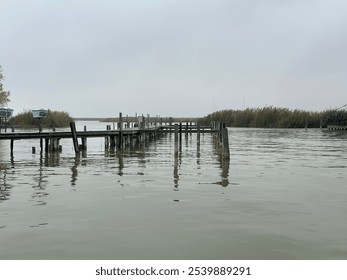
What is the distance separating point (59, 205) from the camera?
10.4 m

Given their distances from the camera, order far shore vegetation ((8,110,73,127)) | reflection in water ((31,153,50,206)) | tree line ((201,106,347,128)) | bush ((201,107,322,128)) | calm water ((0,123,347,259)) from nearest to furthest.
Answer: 1. calm water ((0,123,347,259))
2. reflection in water ((31,153,50,206))
3. far shore vegetation ((8,110,73,127))
4. tree line ((201,106,347,128))
5. bush ((201,107,322,128))

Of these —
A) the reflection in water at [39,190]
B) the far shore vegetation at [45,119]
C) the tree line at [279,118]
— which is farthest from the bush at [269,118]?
the reflection in water at [39,190]

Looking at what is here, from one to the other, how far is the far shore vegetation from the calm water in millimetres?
49194

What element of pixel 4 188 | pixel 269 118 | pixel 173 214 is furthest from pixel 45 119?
pixel 173 214

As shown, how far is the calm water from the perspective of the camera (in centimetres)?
688

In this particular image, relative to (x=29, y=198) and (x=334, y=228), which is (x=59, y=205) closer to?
(x=29, y=198)

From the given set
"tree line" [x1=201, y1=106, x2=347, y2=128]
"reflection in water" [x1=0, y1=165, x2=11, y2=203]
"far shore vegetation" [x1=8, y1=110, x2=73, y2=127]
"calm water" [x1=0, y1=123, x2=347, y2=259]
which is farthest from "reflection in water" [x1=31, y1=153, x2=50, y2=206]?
"tree line" [x1=201, y1=106, x2=347, y2=128]

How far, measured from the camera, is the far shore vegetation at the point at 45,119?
63759mm

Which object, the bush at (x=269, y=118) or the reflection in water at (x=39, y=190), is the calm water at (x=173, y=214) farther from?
the bush at (x=269, y=118)

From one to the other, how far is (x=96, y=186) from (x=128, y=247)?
6.76m

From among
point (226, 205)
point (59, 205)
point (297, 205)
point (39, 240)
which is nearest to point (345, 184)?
point (297, 205)

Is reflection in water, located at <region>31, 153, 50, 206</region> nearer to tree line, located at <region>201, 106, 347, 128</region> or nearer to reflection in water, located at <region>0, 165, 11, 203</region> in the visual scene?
reflection in water, located at <region>0, 165, 11, 203</region>

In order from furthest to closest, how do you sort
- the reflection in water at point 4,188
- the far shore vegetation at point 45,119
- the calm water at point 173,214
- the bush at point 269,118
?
1. the bush at point 269,118
2. the far shore vegetation at point 45,119
3. the reflection in water at point 4,188
4. the calm water at point 173,214

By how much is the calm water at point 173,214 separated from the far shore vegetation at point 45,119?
4919cm
